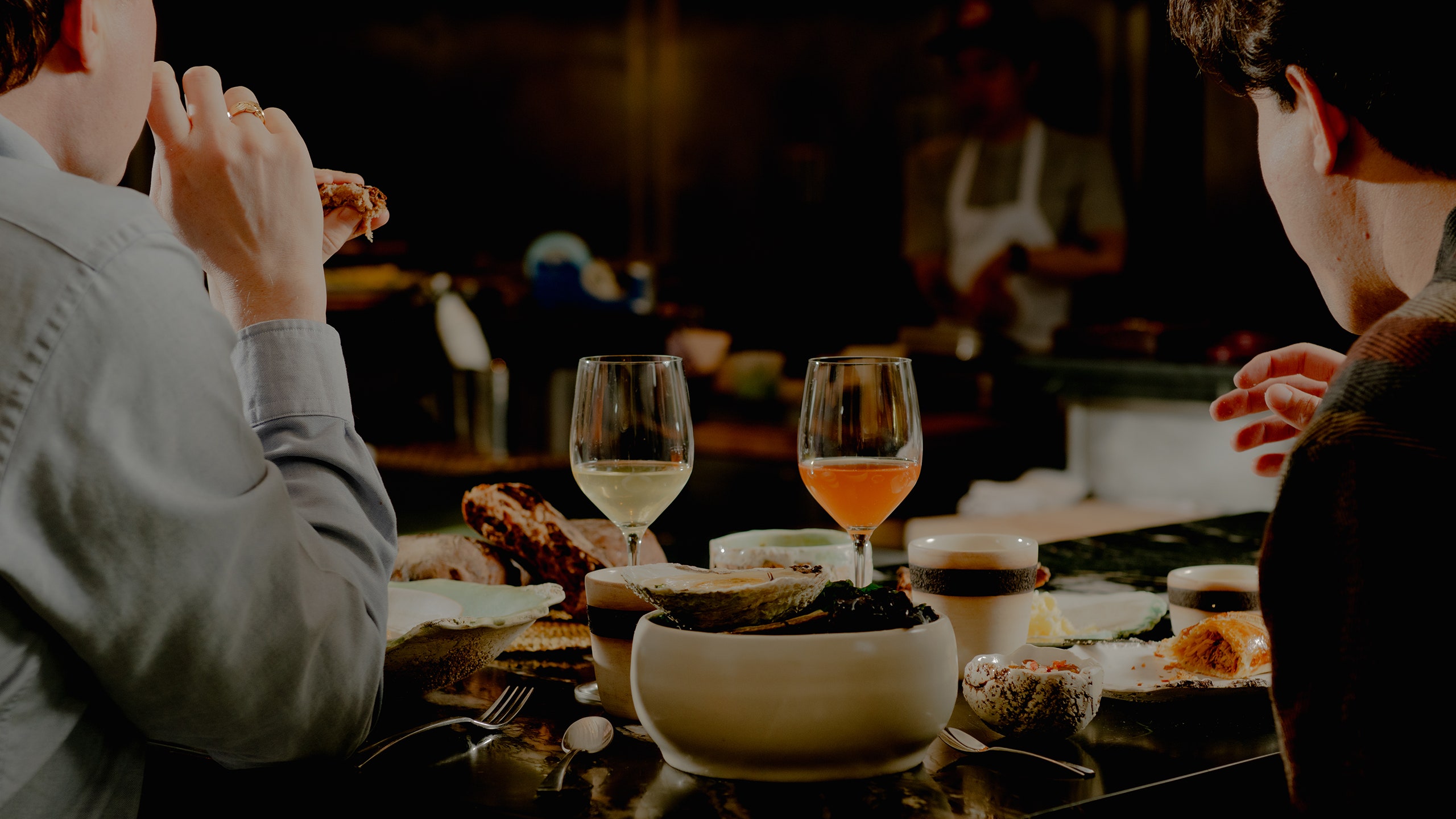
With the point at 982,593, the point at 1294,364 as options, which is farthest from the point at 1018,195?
the point at 982,593

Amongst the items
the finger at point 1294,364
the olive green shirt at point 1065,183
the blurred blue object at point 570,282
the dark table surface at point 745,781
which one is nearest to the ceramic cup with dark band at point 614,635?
the dark table surface at point 745,781

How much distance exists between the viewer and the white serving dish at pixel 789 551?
1.18 m

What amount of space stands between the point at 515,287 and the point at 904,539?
316cm

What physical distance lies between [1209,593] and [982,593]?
9.8 inches

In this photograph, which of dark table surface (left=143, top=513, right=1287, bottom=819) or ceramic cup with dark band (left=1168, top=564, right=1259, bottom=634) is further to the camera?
ceramic cup with dark band (left=1168, top=564, right=1259, bottom=634)

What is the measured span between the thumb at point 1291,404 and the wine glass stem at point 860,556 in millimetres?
405

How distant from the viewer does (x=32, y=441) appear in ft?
2.23

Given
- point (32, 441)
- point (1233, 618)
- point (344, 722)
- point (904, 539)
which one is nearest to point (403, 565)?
point (344, 722)

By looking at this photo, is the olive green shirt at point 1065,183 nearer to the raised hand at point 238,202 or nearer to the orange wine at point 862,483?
Result: the orange wine at point 862,483

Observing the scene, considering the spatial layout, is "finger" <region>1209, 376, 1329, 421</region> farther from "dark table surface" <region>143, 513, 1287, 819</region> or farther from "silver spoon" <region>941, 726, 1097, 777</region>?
"silver spoon" <region>941, 726, 1097, 777</region>

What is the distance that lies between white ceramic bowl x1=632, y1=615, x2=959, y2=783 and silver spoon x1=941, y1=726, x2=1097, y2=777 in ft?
0.16

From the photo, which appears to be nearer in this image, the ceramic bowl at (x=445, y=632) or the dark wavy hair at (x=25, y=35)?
the dark wavy hair at (x=25, y=35)

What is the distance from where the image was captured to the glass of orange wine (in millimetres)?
1155

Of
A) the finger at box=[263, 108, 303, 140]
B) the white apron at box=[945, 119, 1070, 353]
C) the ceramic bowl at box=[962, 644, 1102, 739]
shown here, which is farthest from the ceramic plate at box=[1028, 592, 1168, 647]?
the white apron at box=[945, 119, 1070, 353]
